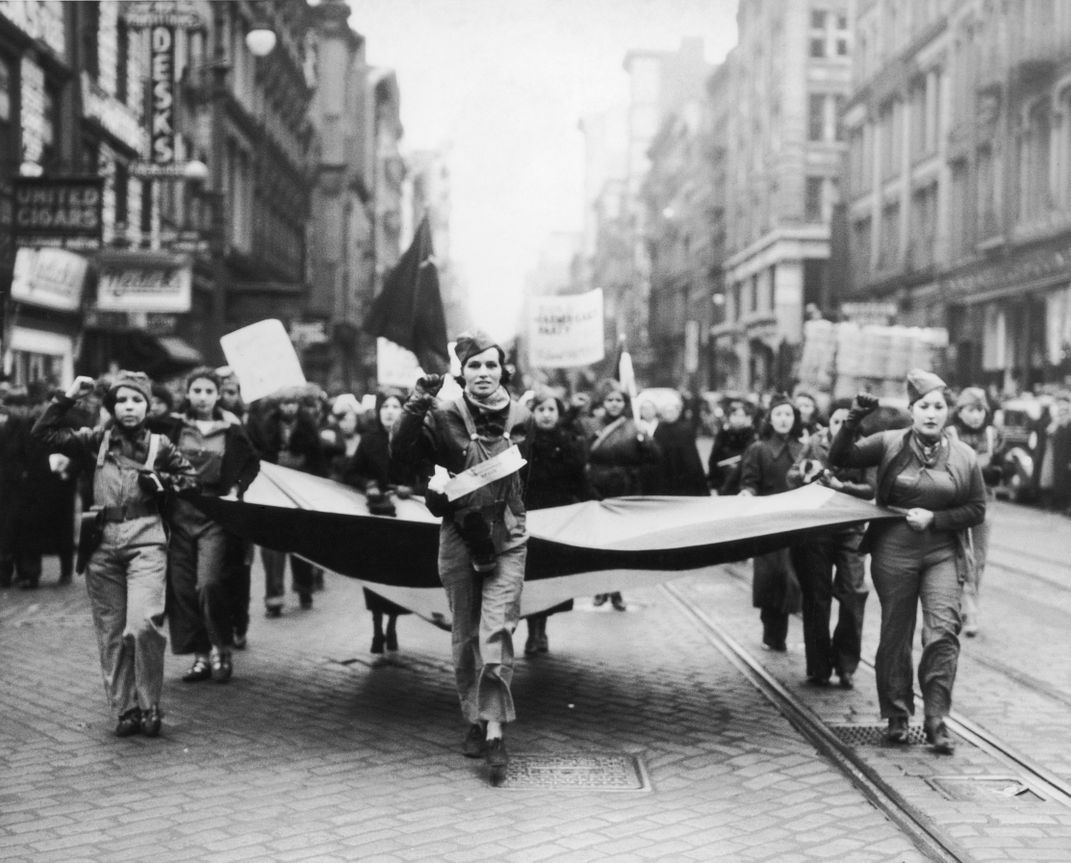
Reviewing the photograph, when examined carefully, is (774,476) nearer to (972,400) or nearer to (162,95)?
(972,400)

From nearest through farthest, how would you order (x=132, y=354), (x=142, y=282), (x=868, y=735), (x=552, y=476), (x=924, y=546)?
1. (x=924, y=546)
2. (x=868, y=735)
3. (x=552, y=476)
4. (x=142, y=282)
5. (x=132, y=354)

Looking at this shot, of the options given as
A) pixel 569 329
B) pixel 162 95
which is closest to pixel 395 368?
pixel 569 329

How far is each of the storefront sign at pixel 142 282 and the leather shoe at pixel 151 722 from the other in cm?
1746

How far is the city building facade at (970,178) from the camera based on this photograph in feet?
112

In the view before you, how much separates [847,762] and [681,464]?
6661 millimetres

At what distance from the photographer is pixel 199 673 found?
28.2 feet

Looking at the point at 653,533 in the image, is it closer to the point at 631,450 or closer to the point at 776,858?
the point at 776,858

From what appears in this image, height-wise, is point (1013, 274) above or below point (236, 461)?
above

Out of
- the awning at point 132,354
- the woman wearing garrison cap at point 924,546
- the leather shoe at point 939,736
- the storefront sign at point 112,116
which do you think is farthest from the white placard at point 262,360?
the awning at point 132,354

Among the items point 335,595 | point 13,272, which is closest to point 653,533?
point 335,595

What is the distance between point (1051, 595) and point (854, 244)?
44096mm

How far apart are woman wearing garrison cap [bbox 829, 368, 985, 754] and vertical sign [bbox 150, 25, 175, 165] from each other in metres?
22.5

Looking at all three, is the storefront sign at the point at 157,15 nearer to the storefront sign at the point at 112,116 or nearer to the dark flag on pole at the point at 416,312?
the storefront sign at the point at 112,116

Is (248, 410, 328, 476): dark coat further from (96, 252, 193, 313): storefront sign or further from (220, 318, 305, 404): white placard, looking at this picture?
(96, 252, 193, 313): storefront sign
